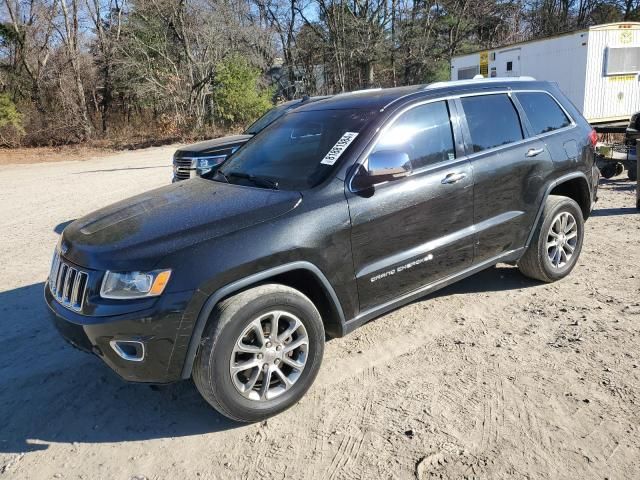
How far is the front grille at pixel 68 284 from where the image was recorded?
2840 millimetres

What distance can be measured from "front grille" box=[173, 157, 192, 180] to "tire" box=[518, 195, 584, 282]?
222 inches

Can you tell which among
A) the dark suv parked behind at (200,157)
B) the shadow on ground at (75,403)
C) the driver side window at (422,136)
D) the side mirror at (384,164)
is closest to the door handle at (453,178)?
the driver side window at (422,136)

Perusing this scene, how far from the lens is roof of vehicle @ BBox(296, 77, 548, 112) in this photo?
12.2 feet

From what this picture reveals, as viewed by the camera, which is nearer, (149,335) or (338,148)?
(149,335)

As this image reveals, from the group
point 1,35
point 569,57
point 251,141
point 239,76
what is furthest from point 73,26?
point 251,141

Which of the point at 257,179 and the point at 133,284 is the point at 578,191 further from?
the point at 133,284

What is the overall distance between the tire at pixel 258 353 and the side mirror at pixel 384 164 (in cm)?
91

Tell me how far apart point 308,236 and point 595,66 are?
15.0 metres

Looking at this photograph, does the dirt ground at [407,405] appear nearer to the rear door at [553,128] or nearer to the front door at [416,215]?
the front door at [416,215]

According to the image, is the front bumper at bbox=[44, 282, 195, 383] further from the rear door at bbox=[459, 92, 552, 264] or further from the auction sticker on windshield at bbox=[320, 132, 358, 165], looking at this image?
the rear door at bbox=[459, 92, 552, 264]

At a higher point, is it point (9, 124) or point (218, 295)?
point (9, 124)

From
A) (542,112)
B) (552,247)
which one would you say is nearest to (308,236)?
(552,247)

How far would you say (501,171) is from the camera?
4.03 meters

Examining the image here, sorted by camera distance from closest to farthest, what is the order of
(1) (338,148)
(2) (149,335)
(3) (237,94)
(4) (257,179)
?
(2) (149,335) → (1) (338,148) → (4) (257,179) → (3) (237,94)
